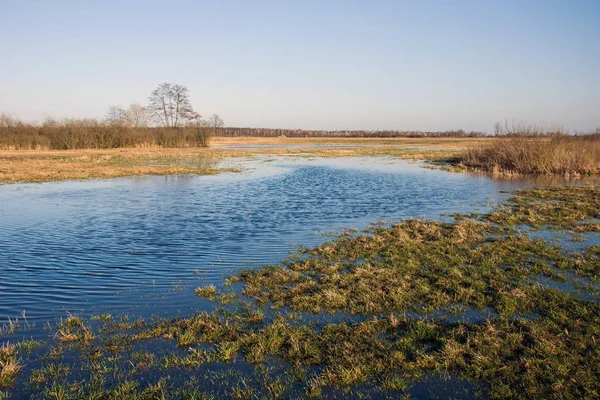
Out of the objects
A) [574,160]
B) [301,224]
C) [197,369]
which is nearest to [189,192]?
[301,224]

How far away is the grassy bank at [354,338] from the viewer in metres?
4.94

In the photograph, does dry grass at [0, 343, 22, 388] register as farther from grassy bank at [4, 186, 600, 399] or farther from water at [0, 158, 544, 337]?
water at [0, 158, 544, 337]

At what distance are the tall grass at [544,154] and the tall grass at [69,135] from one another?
1858 inches

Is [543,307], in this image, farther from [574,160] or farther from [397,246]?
[574,160]

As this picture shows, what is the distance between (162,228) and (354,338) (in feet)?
32.1

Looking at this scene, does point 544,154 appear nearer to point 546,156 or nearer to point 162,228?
point 546,156

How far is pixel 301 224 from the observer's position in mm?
14641

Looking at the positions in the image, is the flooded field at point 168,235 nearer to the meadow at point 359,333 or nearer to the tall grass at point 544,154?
the meadow at point 359,333

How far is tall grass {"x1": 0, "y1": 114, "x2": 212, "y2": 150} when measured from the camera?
51.4 metres

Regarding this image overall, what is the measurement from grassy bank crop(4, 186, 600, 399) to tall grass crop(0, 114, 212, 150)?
53297mm

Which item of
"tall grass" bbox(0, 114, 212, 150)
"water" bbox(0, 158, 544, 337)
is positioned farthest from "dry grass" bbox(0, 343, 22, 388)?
"tall grass" bbox(0, 114, 212, 150)

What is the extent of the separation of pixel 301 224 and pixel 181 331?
8.61 m

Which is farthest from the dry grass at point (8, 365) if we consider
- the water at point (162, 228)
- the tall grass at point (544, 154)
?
the tall grass at point (544, 154)

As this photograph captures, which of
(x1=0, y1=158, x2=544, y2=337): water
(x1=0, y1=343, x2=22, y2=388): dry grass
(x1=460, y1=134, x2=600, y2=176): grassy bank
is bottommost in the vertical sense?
(x1=0, y1=158, x2=544, y2=337): water
